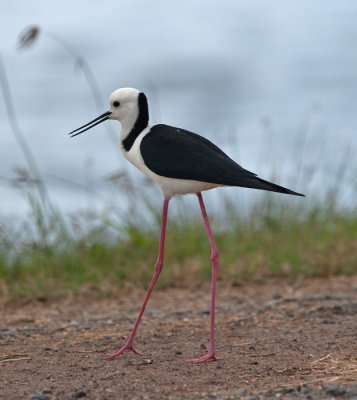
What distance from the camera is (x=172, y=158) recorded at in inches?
157

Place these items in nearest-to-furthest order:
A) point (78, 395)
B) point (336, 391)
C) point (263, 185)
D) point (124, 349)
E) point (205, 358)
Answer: point (336, 391)
point (78, 395)
point (263, 185)
point (205, 358)
point (124, 349)

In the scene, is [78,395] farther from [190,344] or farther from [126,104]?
[126,104]

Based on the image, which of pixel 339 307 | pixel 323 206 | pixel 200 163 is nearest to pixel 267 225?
pixel 323 206

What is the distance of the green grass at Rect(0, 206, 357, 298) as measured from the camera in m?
6.39

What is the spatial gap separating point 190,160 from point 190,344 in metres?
1.27

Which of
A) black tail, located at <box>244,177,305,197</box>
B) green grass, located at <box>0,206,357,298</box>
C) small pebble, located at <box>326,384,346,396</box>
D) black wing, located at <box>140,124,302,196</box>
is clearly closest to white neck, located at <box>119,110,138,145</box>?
A: black wing, located at <box>140,124,302,196</box>

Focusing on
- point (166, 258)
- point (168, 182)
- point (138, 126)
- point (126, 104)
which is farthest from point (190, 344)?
point (166, 258)

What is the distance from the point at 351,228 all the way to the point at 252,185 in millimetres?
→ 4111

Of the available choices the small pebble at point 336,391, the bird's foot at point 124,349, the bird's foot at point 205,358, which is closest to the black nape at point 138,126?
the bird's foot at point 124,349

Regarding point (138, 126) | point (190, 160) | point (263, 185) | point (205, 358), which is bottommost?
point (205, 358)

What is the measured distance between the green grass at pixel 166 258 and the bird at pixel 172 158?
219 centimetres

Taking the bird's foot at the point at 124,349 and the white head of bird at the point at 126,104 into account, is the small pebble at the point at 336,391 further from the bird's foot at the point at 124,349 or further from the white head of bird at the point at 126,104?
the white head of bird at the point at 126,104

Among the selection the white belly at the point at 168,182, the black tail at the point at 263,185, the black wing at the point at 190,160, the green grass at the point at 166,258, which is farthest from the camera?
the green grass at the point at 166,258

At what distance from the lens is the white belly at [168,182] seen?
4.00 m
